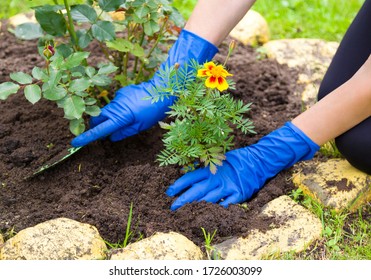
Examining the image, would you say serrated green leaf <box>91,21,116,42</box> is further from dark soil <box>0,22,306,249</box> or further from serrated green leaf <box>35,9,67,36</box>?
dark soil <box>0,22,306,249</box>

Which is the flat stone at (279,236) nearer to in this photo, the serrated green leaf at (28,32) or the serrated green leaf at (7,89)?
the serrated green leaf at (7,89)

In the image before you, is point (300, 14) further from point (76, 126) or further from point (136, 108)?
point (76, 126)

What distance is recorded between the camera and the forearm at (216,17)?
7.86 ft

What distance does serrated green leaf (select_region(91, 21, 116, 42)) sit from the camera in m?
2.20

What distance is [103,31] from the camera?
2199 millimetres

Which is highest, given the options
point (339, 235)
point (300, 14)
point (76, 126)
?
point (300, 14)

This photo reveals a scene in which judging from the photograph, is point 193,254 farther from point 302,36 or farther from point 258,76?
point 302,36

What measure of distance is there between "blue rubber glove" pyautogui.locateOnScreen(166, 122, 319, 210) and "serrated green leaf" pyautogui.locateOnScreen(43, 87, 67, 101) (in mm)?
514

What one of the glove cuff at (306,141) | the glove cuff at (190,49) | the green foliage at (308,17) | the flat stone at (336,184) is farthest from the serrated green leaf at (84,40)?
the green foliage at (308,17)

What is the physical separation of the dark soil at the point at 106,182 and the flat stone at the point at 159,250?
0.09 meters

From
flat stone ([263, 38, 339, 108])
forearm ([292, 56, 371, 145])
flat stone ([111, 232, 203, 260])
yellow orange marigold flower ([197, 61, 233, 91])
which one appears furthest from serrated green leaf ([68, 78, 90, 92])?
flat stone ([263, 38, 339, 108])

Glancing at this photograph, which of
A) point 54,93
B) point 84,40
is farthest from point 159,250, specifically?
point 84,40

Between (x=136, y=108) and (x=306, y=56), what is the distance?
1.17 metres

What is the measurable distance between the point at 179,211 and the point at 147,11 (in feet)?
2.42
